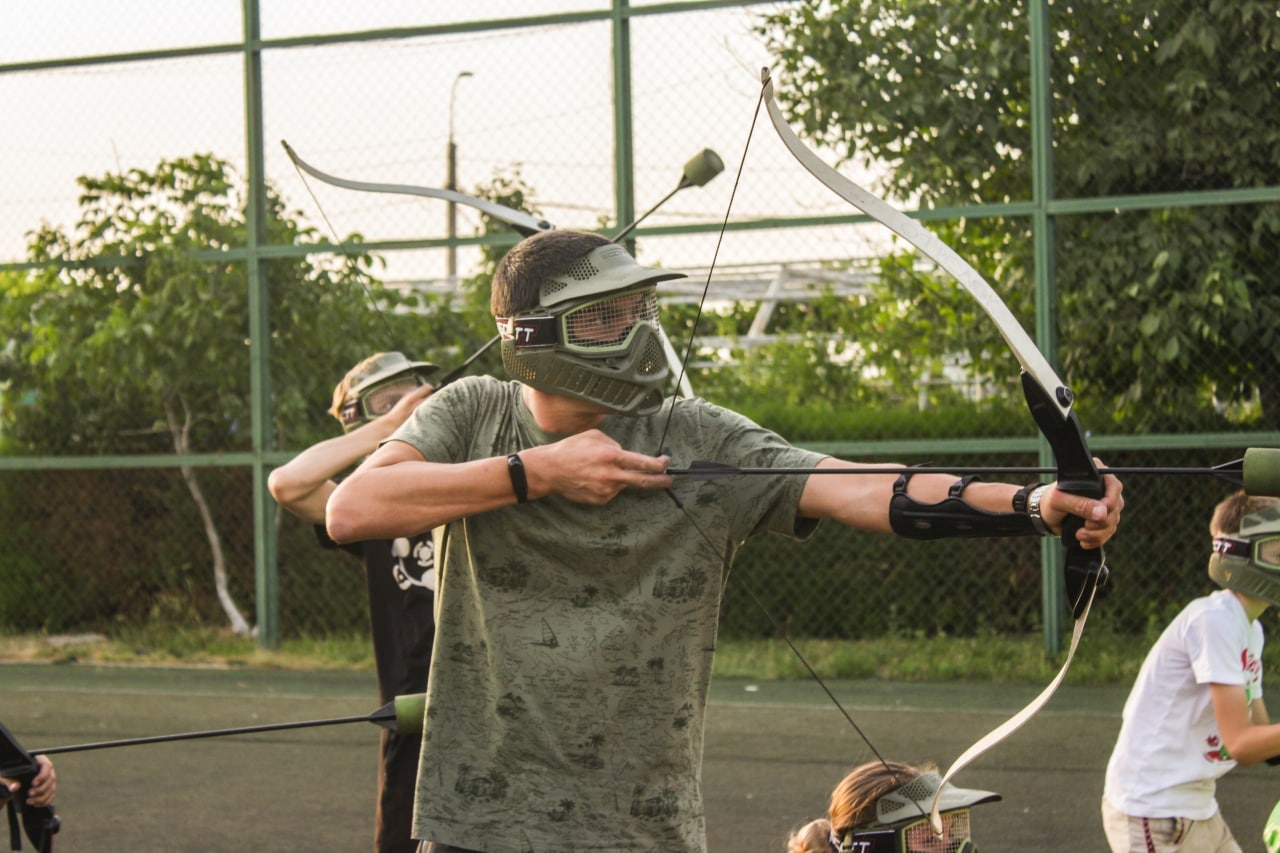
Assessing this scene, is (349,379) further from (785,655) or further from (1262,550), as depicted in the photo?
(785,655)

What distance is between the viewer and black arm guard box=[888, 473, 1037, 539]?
2863 mm

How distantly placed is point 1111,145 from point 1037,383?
7010 mm

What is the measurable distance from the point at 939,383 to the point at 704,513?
6845mm

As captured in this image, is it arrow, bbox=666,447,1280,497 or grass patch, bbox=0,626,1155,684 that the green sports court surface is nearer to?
grass patch, bbox=0,626,1155,684

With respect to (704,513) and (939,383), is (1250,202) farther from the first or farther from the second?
(704,513)

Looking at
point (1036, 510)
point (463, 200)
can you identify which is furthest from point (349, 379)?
point (1036, 510)

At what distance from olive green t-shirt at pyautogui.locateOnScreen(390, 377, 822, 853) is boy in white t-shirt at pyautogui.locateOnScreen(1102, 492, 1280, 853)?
5.77ft

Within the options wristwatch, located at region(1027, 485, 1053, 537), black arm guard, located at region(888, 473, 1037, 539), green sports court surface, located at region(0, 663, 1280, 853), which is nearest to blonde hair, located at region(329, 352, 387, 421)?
green sports court surface, located at region(0, 663, 1280, 853)

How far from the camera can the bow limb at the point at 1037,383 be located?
2.75m

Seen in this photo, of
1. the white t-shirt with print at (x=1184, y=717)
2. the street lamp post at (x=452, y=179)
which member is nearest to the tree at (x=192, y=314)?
the street lamp post at (x=452, y=179)

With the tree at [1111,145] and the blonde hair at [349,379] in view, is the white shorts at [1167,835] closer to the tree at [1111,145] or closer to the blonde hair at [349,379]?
the blonde hair at [349,379]

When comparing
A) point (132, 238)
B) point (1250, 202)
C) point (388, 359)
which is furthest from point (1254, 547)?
point (132, 238)

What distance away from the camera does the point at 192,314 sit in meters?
10.6

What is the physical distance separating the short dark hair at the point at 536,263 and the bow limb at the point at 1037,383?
1.48ft
